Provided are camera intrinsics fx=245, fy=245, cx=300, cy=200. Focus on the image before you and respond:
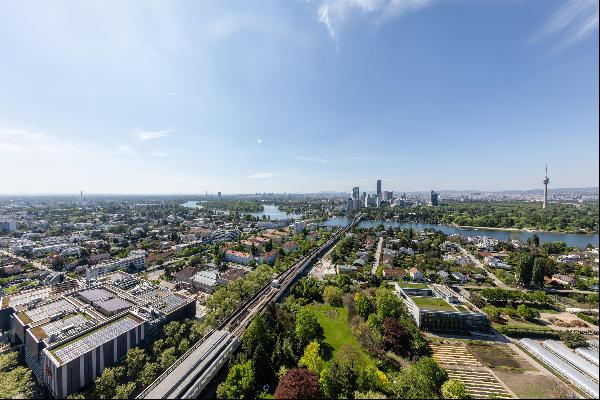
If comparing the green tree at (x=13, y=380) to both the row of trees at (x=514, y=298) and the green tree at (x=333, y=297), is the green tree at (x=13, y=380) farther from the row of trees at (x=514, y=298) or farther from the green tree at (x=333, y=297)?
the row of trees at (x=514, y=298)

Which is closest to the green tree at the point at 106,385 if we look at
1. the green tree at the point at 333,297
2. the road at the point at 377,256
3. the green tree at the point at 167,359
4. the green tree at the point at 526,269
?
the green tree at the point at 167,359

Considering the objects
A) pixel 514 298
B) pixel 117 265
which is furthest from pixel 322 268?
pixel 117 265

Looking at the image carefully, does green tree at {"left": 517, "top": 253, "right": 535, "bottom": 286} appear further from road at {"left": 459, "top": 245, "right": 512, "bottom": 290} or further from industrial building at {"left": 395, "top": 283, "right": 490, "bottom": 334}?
industrial building at {"left": 395, "top": 283, "right": 490, "bottom": 334}

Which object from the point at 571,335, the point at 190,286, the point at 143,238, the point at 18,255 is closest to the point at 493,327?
the point at 571,335

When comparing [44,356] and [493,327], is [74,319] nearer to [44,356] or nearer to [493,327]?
[44,356]

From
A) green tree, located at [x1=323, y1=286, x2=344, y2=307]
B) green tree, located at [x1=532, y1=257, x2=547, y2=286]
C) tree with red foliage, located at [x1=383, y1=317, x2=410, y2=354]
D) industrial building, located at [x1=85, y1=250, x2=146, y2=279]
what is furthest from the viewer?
industrial building, located at [x1=85, y1=250, x2=146, y2=279]

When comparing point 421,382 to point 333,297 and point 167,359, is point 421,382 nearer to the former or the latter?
point 333,297

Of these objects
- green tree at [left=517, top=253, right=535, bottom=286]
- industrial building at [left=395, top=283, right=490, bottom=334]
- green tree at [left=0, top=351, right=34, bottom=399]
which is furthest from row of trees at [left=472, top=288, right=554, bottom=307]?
green tree at [left=0, top=351, right=34, bottom=399]
